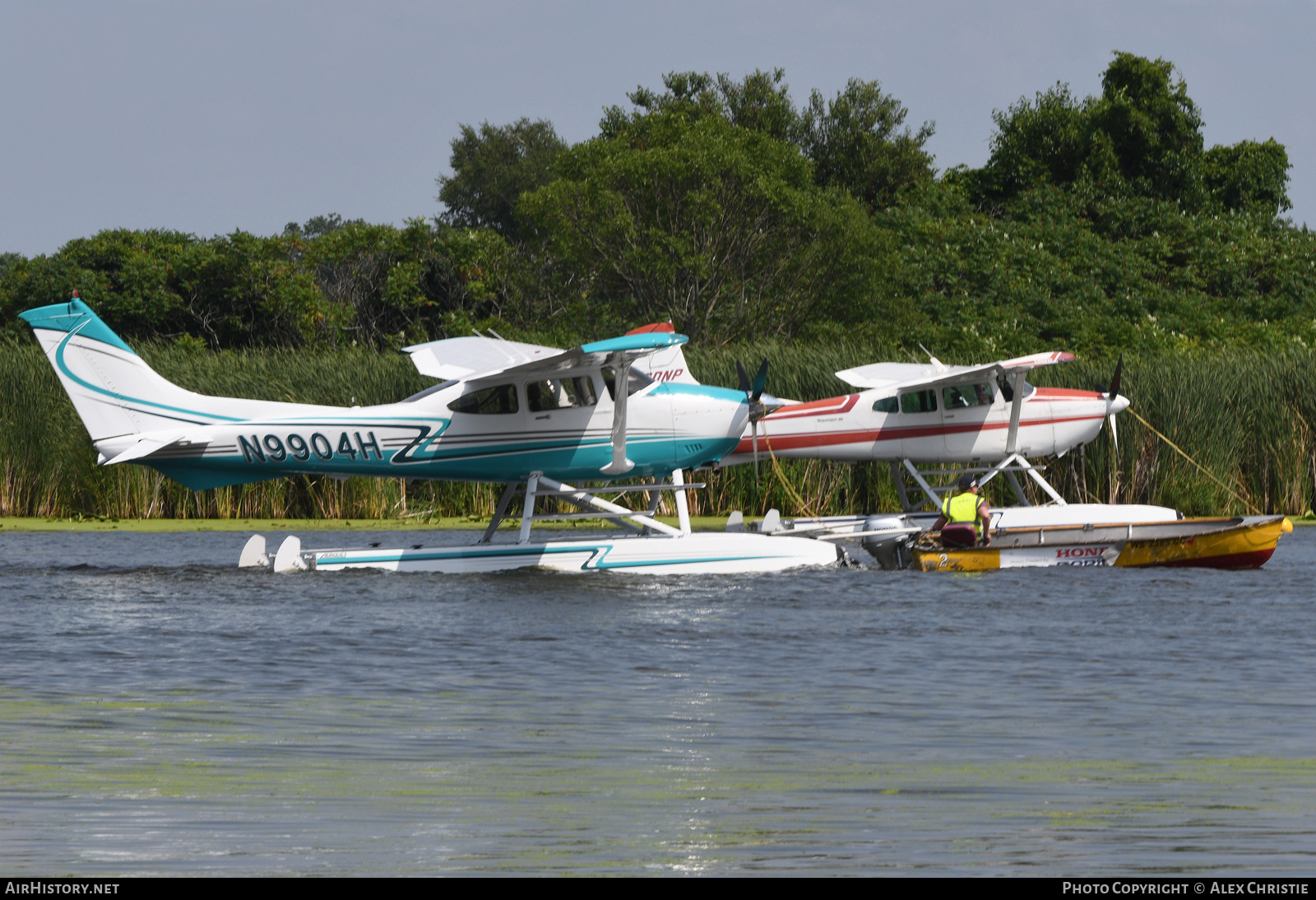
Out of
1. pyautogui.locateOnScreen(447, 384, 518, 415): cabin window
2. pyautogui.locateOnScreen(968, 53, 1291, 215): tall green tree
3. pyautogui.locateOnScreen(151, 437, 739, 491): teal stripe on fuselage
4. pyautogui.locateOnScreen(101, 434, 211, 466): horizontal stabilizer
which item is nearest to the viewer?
pyautogui.locateOnScreen(101, 434, 211, 466): horizontal stabilizer

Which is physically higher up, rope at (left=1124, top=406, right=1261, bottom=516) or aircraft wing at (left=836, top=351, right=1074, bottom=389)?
aircraft wing at (left=836, top=351, right=1074, bottom=389)

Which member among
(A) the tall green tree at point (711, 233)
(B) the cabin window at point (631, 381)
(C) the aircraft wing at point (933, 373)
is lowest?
(B) the cabin window at point (631, 381)

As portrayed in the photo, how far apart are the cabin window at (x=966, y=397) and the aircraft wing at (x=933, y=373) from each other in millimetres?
200

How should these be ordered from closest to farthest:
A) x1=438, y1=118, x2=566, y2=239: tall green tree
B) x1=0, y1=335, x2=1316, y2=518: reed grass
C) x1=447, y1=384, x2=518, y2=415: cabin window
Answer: x1=447, y1=384, x2=518, y2=415: cabin window → x1=0, y1=335, x2=1316, y2=518: reed grass → x1=438, y1=118, x2=566, y2=239: tall green tree

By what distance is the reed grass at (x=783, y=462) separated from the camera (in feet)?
82.8

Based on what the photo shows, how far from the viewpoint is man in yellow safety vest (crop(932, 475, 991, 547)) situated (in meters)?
17.5

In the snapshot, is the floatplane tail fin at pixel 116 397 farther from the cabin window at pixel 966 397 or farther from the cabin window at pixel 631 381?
the cabin window at pixel 966 397

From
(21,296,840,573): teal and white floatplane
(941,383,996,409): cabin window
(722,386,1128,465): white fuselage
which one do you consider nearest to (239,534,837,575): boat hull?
(21,296,840,573): teal and white floatplane

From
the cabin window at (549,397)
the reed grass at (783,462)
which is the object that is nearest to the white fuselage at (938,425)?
the reed grass at (783,462)

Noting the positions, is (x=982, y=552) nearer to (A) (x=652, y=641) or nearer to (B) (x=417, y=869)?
(A) (x=652, y=641)

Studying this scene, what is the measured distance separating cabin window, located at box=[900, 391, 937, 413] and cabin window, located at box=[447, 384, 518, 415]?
22.9 feet

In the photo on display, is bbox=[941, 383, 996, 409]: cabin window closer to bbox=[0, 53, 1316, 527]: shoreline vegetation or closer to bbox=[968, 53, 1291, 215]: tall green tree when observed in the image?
bbox=[0, 53, 1316, 527]: shoreline vegetation

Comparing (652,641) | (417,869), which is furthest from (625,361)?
(417,869)

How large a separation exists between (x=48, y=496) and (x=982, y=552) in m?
16.4
